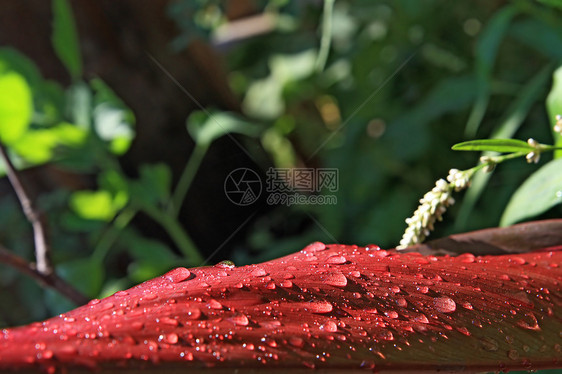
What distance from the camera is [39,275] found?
27.5 inches

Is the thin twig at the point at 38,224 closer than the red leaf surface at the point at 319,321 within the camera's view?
No

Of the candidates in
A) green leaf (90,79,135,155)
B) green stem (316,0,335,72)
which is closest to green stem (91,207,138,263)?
green leaf (90,79,135,155)

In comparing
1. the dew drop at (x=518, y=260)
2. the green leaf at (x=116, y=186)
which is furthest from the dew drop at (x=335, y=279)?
the green leaf at (x=116, y=186)

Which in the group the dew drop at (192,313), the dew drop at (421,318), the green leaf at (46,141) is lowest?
the dew drop at (421,318)

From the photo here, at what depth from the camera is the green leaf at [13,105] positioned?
0.79 meters

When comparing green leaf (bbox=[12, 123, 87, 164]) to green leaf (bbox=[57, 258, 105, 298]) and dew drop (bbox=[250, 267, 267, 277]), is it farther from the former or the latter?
dew drop (bbox=[250, 267, 267, 277])

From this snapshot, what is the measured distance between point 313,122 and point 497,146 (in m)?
1.23

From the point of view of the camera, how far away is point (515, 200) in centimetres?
47

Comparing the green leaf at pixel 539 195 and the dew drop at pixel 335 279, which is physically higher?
the dew drop at pixel 335 279

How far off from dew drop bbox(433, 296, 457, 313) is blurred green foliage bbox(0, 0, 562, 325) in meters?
0.50

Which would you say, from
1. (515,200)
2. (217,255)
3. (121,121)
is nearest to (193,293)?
(515,200)

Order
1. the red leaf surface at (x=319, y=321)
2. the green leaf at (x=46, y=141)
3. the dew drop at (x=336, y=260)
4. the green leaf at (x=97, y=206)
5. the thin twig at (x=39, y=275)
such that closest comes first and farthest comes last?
1. the red leaf surface at (x=319, y=321)
2. the dew drop at (x=336, y=260)
3. the thin twig at (x=39, y=275)
4. the green leaf at (x=46, y=141)
5. the green leaf at (x=97, y=206)

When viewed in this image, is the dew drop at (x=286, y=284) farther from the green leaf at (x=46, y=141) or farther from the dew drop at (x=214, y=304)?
the green leaf at (x=46, y=141)

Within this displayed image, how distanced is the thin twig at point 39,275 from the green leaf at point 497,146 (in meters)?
0.52
